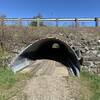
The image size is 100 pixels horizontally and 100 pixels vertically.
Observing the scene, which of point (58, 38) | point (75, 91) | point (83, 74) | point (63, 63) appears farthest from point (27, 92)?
point (63, 63)

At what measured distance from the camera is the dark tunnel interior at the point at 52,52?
71.8 feet

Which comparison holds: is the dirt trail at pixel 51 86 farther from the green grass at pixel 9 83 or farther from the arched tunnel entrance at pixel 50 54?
the arched tunnel entrance at pixel 50 54

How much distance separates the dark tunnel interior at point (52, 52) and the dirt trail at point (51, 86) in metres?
1.84

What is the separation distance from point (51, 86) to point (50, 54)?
429 inches

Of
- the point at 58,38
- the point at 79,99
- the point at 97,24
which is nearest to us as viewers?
the point at 79,99

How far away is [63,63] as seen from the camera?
76.6 ft

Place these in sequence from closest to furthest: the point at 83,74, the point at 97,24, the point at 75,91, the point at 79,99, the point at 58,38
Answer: the point at 79,99 < the point at 75,91 < the point at 83,74 < the point at 58,38 < the point at 97,24

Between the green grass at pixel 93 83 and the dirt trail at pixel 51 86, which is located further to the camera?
the green grass at pixel 93 83

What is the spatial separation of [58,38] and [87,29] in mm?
2489

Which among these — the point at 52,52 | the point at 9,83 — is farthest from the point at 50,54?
the point at 9,83

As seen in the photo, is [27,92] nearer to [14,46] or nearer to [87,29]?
[14,46]

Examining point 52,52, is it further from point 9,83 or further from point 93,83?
point 9,83

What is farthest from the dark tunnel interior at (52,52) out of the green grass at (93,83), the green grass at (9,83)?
the green grass at (9,83)

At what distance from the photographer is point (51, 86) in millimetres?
16062
